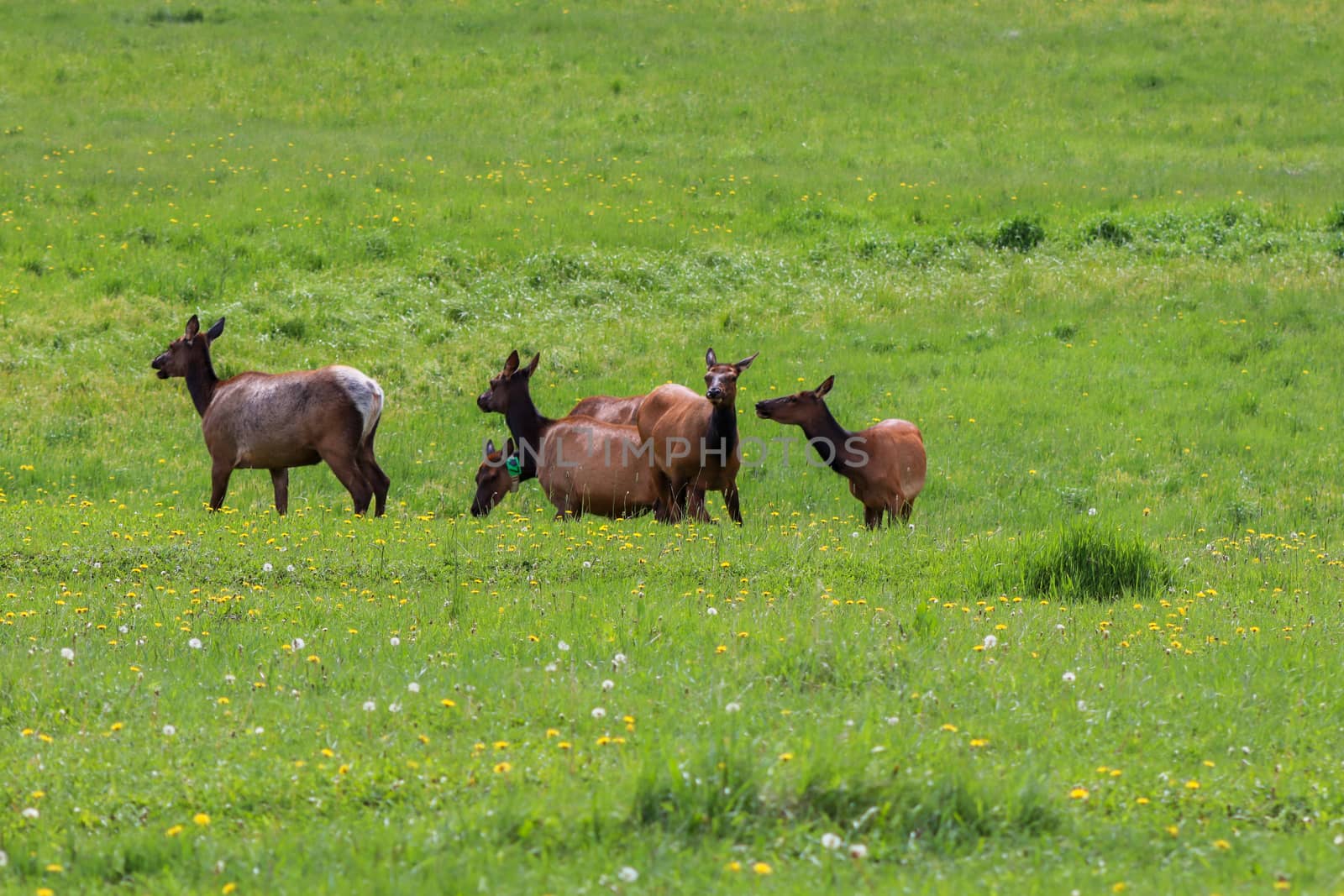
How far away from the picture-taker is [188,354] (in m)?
16.2

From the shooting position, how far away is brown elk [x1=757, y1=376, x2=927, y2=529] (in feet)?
45.1

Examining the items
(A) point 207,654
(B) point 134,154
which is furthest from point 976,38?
(A) point 207,654

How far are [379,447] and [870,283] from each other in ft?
33.6

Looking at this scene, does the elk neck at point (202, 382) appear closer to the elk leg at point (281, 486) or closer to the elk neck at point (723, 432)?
the elk leg at point (281, 486)

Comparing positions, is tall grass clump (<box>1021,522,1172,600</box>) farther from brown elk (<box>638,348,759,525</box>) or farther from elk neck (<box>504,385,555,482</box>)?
elk neck (<box>504,385,555,482</box>)

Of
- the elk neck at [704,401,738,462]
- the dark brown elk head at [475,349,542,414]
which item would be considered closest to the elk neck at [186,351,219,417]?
the dark brown elk head at [475,349,542,414]

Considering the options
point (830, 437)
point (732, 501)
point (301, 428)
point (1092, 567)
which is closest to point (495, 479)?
point (301, 428)

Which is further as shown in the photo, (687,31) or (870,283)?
(687,31)

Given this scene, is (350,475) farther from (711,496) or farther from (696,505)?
(711,496)

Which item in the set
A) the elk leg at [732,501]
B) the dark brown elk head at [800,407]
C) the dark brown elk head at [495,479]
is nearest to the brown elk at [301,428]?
the dark brown elk head at [495,479]

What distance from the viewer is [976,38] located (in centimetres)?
4244

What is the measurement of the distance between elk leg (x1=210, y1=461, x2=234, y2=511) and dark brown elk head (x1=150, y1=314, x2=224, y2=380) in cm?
143

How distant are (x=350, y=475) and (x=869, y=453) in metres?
5.34

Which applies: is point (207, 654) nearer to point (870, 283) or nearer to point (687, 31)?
point (870, 283)
